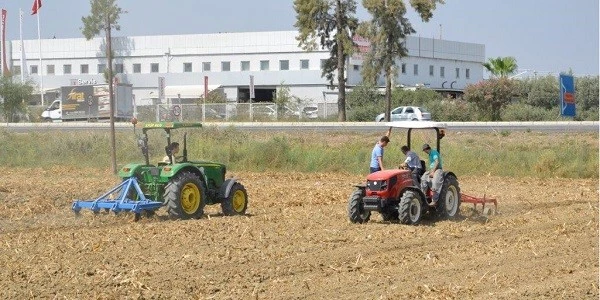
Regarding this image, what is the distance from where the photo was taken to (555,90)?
2434 inches

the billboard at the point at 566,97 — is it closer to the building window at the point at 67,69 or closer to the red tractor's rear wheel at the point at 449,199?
the red tractor's rear wheel at the point at 449,199

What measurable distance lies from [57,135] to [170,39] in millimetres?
36351

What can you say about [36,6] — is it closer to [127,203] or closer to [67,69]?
[67,69]

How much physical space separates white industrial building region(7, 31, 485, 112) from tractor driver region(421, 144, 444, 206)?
51.6 m

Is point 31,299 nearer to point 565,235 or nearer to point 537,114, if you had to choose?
point 565,235

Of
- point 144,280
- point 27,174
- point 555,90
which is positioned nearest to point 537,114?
point 555,90

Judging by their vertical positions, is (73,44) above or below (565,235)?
above

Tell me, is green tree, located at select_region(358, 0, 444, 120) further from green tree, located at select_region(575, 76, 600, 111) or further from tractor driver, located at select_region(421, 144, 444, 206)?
tractor driver, located at select_region(421, 144, 444, 206)

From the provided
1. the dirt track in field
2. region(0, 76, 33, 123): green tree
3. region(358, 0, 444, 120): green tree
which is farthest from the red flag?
the dirt track in field

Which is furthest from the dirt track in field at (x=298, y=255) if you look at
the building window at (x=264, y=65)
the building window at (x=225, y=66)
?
the building window at (x=225, y=66)

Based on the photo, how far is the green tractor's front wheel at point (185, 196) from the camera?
1761 cm

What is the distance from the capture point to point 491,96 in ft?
186

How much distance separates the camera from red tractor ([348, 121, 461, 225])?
16.7 metres

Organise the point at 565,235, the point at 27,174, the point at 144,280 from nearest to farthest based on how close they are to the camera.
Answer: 1. the point at 144,280
2. the point at 565,235
3. the point at 27,174
